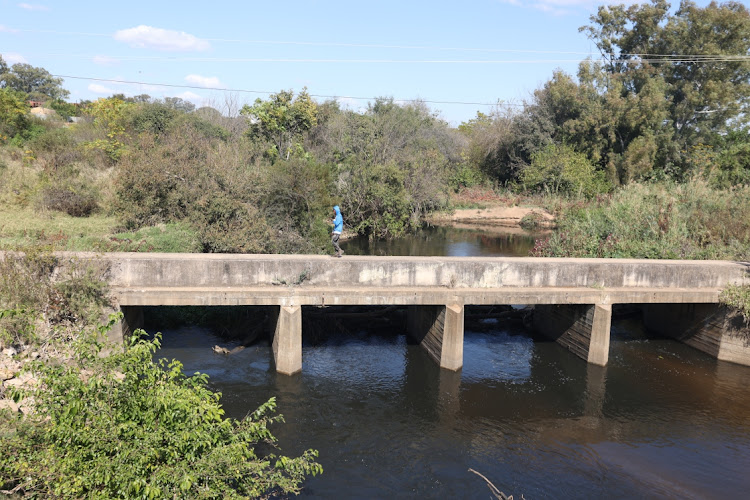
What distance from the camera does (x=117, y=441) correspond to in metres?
6.32

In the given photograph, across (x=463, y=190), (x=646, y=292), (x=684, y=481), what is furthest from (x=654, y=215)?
(x=463, y=190)

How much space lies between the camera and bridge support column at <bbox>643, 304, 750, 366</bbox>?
16.4m

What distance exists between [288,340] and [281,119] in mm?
22536

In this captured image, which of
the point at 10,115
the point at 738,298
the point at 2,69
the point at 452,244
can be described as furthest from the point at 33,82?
the point at 738,298

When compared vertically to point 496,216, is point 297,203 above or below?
above

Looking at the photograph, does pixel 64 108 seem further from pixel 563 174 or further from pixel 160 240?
pixel 160 240

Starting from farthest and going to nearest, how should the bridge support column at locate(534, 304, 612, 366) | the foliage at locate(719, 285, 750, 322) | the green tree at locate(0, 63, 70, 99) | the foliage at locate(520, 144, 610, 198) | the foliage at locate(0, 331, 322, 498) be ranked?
the green tree at locate(0, 63, 70, 99)
the foliage at locate(520, 144, 610, 198)
the bridge support column at locate(534, 304, 612, 366)
the foliage at locate(719, 285, 750, 322)
the foliage at locate(0, 331, 322, 498)

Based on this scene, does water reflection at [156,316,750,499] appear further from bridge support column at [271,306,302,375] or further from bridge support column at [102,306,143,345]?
bridge support column at [102,306,143,345]

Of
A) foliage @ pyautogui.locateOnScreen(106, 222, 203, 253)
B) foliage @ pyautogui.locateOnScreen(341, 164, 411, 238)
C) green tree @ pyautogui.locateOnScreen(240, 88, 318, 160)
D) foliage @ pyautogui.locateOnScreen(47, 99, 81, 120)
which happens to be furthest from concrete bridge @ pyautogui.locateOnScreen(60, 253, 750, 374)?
foliage @ pyautogui.locateOnScreen(47, 99, 81, 120)

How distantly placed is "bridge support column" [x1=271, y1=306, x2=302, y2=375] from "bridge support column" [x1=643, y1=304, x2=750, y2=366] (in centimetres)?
1237

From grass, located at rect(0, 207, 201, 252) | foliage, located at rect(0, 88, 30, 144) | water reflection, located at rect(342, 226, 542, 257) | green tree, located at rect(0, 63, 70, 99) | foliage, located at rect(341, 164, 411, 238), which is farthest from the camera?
green tree, located at rect(0, 63, 70, 99)

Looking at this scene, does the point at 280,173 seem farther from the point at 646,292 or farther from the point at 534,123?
the point at 534,123

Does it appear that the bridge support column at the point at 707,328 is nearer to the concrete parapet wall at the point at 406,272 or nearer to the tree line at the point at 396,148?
the concrete parapet wall at the point at 406,272

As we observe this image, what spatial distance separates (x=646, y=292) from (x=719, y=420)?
12.4ft
